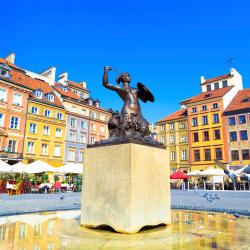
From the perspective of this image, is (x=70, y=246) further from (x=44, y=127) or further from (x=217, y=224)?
(x=44, y=127)

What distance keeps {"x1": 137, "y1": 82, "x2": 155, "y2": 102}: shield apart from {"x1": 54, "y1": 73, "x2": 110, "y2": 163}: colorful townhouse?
3692 cm

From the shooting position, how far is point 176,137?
5166 centimetres

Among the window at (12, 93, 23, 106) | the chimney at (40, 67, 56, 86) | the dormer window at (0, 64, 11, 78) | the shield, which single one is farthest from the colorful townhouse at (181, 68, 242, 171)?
the shield

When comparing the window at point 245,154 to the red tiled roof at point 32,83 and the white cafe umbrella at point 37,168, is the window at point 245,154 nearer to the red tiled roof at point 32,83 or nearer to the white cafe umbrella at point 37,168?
the red tiled roof at point 32,83

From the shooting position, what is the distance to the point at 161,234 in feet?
18.6

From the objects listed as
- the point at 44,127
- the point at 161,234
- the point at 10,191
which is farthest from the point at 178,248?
the point at 44,127

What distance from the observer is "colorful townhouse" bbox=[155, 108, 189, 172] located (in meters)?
50.0

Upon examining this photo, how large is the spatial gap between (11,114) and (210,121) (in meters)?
32.7

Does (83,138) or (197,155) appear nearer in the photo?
(83,138)

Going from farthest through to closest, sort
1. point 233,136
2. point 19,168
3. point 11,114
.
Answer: point 233,136, point 11,114, point 19,168

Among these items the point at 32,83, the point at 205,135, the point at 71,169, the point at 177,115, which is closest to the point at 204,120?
the point at 205,135

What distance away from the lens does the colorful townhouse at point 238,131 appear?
42188mm

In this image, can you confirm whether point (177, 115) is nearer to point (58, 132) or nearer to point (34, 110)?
point (58, 132)

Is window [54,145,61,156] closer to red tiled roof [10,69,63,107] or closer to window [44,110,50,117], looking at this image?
window [44,110,50,117]
